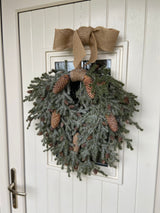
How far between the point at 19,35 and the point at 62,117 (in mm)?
544

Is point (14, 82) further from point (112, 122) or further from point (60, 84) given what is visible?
point (112, 122)

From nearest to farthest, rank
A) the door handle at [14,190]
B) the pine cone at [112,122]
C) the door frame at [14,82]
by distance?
the pine cone at [112,122] < the door frame at [14,82] < the door handle at [14,190]

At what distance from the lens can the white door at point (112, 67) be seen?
63cm

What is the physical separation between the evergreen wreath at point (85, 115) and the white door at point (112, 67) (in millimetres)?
107

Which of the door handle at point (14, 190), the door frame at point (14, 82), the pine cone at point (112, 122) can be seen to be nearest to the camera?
the pine cone at point (112, 122)

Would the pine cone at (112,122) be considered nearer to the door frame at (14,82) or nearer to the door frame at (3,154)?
the door frame at (14,82)

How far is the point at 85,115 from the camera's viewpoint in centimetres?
62

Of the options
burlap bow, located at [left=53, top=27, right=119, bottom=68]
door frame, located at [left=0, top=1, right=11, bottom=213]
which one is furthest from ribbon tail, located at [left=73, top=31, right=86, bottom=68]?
door frame, located at [left=0, top=1, right=11, bottom=213]

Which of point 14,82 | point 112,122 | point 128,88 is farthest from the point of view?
point 14,82

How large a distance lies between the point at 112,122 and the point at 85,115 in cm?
12

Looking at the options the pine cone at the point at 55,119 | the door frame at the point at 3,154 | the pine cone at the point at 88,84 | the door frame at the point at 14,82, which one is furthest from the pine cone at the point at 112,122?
the door frame at the point at 3,154

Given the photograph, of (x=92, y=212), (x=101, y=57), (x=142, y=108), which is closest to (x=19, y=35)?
(x=101, y=57)

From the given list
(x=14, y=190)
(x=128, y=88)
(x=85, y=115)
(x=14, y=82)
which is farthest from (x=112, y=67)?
(x=14, y=190)

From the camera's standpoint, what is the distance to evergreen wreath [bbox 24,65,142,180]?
0.56 m
